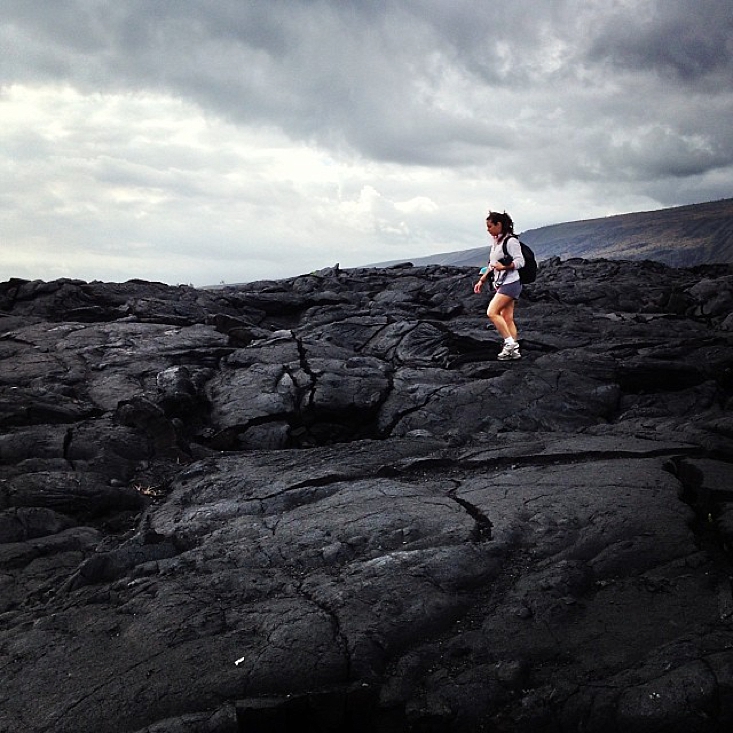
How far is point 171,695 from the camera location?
3783 millimetres

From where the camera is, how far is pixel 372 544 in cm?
538

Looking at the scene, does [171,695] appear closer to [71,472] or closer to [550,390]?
[71,472]

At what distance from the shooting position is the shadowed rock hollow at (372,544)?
12.0 ft

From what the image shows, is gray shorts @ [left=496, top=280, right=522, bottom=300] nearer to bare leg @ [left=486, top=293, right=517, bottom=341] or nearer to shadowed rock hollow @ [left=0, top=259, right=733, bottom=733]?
bare leg @ [left=486, top=293, right=517, bottom=341]

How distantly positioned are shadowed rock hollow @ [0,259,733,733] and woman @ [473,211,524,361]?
832 mm

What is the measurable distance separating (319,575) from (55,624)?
2.44 m

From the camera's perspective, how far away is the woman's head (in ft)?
38.2

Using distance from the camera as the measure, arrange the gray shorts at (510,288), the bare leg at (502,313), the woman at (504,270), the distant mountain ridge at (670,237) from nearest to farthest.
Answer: the woman at (504,270) → the gray shorts at (510,288) → the bare leg at (502,313) → the distant mountain ridge at (670,237)

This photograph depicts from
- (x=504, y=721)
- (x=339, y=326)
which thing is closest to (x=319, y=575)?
(x=504, y=721)

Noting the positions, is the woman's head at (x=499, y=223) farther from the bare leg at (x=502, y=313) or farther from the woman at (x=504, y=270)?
the bare leg at (x=502, y=313)

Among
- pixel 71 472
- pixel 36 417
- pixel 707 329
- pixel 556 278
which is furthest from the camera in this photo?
pixel 556 278

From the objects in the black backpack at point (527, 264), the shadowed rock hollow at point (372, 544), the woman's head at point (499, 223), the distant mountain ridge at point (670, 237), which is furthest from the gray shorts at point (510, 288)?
the distant mountain ridge at point (670, 237)

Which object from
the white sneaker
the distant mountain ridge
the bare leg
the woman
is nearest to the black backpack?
the woman

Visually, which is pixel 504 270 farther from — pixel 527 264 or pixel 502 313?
pixel 502 313
